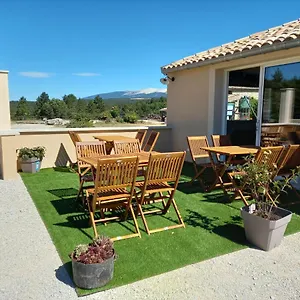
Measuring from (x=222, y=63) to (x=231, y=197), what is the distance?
12.5 ft

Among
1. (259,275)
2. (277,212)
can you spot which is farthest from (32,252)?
(277,212)

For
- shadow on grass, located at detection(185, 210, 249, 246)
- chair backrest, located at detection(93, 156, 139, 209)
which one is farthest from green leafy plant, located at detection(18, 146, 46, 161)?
shadow on grass, located at detection(185, 210, 249, 246)

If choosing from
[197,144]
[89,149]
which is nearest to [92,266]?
[89,149]

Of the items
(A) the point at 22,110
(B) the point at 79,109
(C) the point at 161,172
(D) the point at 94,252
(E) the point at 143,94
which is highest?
(E) the point at 143,94

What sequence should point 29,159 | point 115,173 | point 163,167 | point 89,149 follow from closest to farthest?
1. point 115,173
2. point 163,167
3. point 89,149
4. point 29,159

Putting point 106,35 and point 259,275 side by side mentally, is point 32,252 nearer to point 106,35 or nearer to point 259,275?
point 259,275

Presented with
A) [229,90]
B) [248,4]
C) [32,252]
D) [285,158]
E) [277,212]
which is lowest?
[32,252]

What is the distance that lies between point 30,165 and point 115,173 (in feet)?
15.6

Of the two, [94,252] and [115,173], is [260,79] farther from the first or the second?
[94,252]

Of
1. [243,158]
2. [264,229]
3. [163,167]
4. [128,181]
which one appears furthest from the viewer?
→ [243,158]

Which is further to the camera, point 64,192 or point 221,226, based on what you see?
point 64,192

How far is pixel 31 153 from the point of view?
24.4ft

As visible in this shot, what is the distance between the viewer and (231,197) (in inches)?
203

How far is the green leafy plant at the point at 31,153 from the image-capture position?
740 cm
